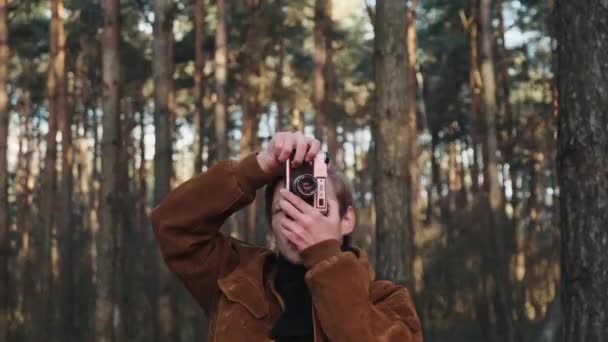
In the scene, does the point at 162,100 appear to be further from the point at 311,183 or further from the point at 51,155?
the point at 311,183

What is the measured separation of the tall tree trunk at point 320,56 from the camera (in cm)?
1734

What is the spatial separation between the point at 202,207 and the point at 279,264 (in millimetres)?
240

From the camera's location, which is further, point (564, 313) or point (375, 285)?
point (564, 313)

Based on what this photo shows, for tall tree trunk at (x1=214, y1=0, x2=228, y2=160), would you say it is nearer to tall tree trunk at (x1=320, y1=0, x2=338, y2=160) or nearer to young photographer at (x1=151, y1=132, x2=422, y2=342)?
tall tree trunk at (x1=320, y1=0, x2=338, y2=160)

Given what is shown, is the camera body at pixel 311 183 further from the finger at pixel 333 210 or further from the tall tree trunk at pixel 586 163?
the tall tree trunk at pixel 586 163

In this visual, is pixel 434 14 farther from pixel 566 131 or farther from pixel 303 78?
pixel 566 131

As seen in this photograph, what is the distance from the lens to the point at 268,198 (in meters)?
2.14

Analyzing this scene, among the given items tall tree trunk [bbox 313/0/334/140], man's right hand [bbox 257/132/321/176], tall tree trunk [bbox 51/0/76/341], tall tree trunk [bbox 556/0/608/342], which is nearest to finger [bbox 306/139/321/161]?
man's right hand [bbox 257/132/321/176]

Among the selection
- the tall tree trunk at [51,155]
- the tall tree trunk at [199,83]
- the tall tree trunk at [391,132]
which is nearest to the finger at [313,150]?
the tall tree trunk at [391,132]

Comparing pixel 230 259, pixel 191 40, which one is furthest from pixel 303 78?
pixel 230 259

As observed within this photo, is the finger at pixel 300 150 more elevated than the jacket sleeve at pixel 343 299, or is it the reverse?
the finger at pixel 300 150

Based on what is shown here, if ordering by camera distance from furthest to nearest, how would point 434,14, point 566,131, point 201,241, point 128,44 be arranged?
point 434,14
point 128,44
point 566,131
point 201,241

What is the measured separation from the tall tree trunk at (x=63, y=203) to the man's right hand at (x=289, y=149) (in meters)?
11.2

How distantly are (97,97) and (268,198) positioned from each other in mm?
22743
